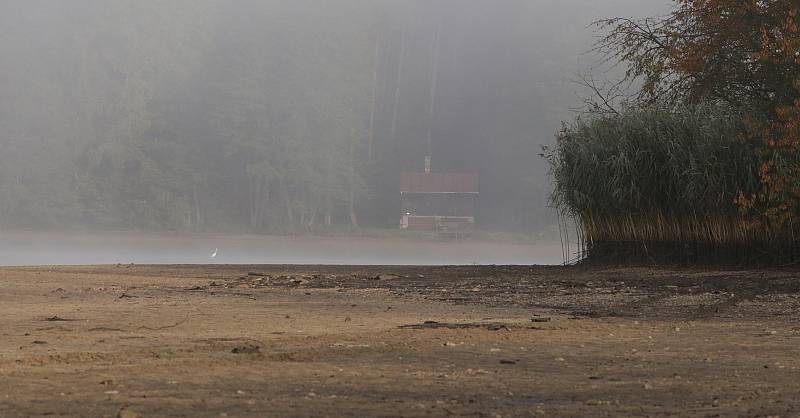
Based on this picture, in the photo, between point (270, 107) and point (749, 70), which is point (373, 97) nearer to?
point (270, 107)

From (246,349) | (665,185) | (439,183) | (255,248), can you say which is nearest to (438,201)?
(439,183)

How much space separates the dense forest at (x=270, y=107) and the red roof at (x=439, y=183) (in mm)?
2716

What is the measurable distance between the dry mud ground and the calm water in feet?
93.2

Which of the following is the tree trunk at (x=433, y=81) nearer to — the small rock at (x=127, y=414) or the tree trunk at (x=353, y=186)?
the tree trunk at (x=353, y=186)

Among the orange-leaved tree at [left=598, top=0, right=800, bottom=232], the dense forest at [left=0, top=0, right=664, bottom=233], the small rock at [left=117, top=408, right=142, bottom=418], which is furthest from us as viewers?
the dense forest at [left=0, top=0, right=664, bottom=233]

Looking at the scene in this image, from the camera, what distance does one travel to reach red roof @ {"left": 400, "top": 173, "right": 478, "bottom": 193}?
57156 mm

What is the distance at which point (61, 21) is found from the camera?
6831 centimetres

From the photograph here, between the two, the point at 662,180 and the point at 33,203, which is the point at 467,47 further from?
the point at 662,180

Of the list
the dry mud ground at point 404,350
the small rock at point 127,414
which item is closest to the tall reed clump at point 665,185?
the dry mud ground at point 404,350

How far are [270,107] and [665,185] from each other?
41.5 metres

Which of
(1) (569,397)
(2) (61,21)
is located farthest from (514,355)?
(2) (61,21)

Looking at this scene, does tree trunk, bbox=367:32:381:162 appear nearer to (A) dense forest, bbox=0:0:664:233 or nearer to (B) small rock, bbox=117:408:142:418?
(A) dense forest, bbox=0:0:664:233

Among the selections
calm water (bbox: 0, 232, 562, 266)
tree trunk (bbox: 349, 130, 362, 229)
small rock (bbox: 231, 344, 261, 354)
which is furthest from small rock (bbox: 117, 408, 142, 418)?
tree trunk (bbox: 349, 130, 362, 229)

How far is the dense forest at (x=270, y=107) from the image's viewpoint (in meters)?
58.7
